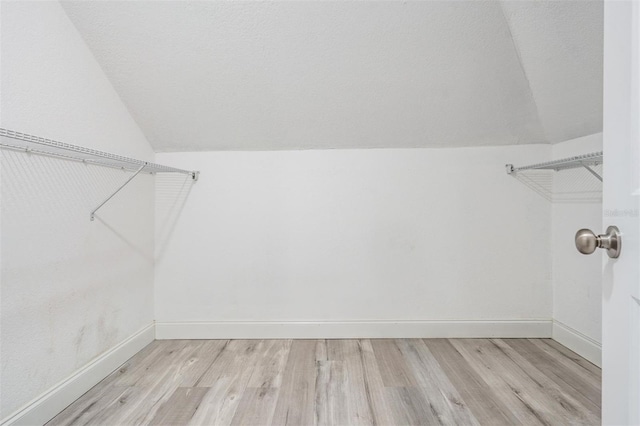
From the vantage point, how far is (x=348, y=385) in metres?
1.45

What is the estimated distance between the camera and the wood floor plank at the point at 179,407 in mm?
1212

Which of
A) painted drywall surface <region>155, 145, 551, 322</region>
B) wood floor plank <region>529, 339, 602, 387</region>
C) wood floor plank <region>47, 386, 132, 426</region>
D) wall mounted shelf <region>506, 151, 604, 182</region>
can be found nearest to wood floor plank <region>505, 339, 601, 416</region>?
wood floor plank <region>529, 339, 602, 387</region>

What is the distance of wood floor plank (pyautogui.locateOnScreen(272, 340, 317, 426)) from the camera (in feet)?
4.04

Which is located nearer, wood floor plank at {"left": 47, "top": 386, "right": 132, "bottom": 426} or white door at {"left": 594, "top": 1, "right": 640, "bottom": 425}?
white door at {"left": 594, "top": 1, "right": 640, "bottom": 425}

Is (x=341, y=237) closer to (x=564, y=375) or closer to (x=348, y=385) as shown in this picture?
(x=348, y=385)

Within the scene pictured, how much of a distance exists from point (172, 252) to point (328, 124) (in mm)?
1367

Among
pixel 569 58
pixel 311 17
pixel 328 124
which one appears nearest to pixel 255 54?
pixel 311 17

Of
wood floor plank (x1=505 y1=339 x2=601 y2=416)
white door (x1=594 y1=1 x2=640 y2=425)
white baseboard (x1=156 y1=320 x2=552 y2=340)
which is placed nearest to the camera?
white door (x1=594 y1=1 x2=640 y2=425)

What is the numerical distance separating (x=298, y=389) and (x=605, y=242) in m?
1.34

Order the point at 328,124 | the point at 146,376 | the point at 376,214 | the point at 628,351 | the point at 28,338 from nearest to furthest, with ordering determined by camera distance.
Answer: the point at 628,351 < the point at 28,338 < the point at 146,376 < the point at 328,124 < the point at 376,214

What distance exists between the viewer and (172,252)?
6.63 ft

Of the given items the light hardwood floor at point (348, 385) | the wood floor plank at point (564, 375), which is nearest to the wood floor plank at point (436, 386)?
the light hardwood floor at point (348, 385)

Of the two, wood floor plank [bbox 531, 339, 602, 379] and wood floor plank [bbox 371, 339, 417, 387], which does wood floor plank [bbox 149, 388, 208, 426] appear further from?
wood floor plank [bbox 531, 339, 602, 379]

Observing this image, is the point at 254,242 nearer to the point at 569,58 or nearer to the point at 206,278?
the point at 206,278
